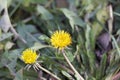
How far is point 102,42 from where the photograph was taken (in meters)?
1.42

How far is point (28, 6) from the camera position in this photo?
165cm

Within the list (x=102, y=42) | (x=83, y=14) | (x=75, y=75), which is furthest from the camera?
(x=83, y=14)

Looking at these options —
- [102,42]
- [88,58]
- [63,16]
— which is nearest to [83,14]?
[63,16]

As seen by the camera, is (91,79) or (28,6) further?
(28,6)

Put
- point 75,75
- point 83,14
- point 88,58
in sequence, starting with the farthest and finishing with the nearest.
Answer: point 83,14 < point 88,58 < point 75,75

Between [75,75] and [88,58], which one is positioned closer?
[75,75]

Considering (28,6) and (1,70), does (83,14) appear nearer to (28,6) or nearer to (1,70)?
(28,6)

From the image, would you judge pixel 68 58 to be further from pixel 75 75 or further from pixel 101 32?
pixel 101 32

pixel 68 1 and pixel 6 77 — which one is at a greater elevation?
pixel 68 1

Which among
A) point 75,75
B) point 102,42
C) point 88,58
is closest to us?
point 75,75

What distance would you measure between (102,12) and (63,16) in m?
0.21

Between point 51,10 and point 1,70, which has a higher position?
point 51,10

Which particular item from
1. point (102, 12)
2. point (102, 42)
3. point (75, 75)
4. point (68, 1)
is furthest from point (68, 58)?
point (68, 1)

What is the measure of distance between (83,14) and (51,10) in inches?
6.8
